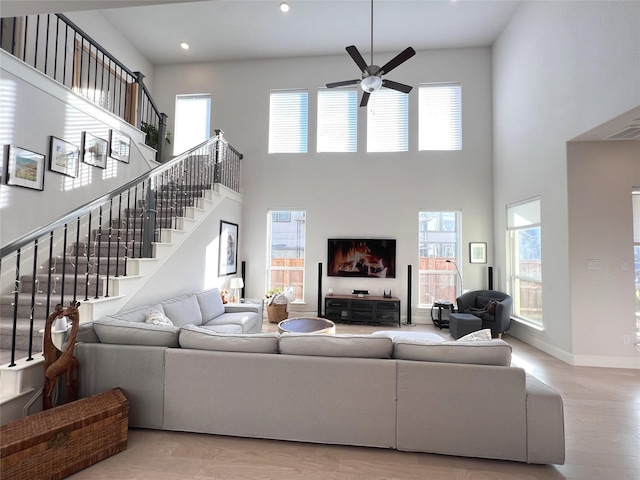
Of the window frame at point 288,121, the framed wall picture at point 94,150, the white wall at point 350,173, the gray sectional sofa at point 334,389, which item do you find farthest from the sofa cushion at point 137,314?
the window frame at point 288,121

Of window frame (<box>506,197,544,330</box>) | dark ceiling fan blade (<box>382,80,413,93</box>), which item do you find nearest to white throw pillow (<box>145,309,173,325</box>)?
dark ceiling fan blade (<box>382,80,413,93</box>)

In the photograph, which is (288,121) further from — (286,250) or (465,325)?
(465,325)

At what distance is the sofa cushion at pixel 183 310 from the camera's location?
11.9ft

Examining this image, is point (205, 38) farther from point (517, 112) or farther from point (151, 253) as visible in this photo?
point (517, 112)

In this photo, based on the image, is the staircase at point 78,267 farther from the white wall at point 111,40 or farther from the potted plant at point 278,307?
the white wall at point 111,40

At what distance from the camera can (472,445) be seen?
2115 mm

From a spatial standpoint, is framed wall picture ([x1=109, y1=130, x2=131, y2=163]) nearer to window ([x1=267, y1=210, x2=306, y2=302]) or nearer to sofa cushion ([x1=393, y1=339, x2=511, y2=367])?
window ([x1=267, y1=210, x2=306, y2=302])

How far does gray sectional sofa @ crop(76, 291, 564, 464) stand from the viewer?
82.4 inches

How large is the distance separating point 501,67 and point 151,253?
7.11m

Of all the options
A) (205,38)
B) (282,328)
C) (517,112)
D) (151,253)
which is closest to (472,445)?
(282,328)

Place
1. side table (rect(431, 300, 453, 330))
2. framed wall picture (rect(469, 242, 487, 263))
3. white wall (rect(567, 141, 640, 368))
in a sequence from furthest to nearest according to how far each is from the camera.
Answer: framed wall picture (rect(469, 242, 487, 263)) → side table (rect(431, 300, 453, 330)) → white wall (rect(567, 141, 640, 368))

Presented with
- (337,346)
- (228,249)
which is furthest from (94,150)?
(337,346)

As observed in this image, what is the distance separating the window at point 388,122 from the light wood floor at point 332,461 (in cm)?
556

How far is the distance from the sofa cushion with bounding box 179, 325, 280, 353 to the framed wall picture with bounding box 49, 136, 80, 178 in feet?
9.63
